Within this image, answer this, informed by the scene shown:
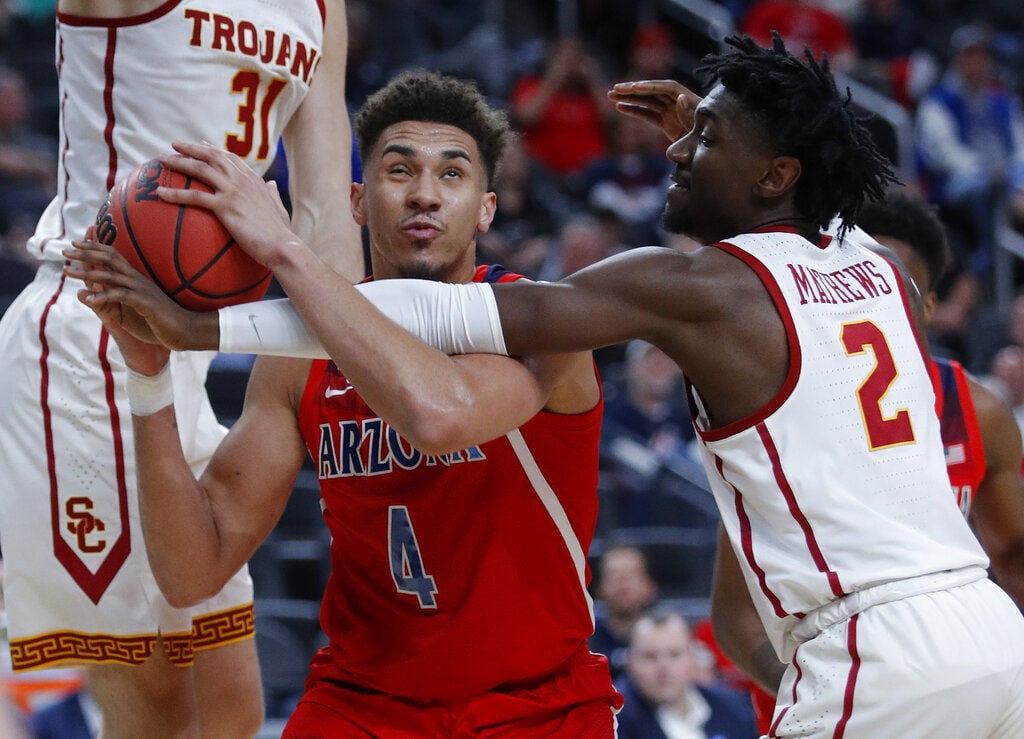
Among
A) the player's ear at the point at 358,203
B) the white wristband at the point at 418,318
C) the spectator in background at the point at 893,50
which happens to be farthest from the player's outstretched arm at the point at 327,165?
the spectator in background at the point at 893,50

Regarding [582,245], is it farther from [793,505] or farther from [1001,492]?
[793,505]

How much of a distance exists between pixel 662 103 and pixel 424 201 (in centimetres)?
76

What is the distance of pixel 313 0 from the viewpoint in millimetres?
3924

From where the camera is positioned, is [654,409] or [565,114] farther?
[565,114]

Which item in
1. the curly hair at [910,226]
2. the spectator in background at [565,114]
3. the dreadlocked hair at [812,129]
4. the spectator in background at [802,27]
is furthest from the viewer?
the spectator in background at [802,27]

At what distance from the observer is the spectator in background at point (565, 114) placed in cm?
1179

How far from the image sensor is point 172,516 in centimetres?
347

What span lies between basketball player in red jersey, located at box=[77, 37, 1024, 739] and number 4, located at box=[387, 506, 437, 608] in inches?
24.8

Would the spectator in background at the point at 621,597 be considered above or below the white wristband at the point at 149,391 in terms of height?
below

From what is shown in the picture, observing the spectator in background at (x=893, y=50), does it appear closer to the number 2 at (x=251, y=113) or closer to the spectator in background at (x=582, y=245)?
the spectator in background at (x=582, y=245)

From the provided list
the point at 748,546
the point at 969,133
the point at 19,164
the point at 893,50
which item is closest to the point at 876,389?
the point at 748,546

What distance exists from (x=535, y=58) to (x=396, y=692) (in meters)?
9.65

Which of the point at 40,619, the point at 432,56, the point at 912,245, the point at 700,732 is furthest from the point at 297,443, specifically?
the point at 432,56

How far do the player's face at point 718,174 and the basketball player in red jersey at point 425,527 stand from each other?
438 millimetres
